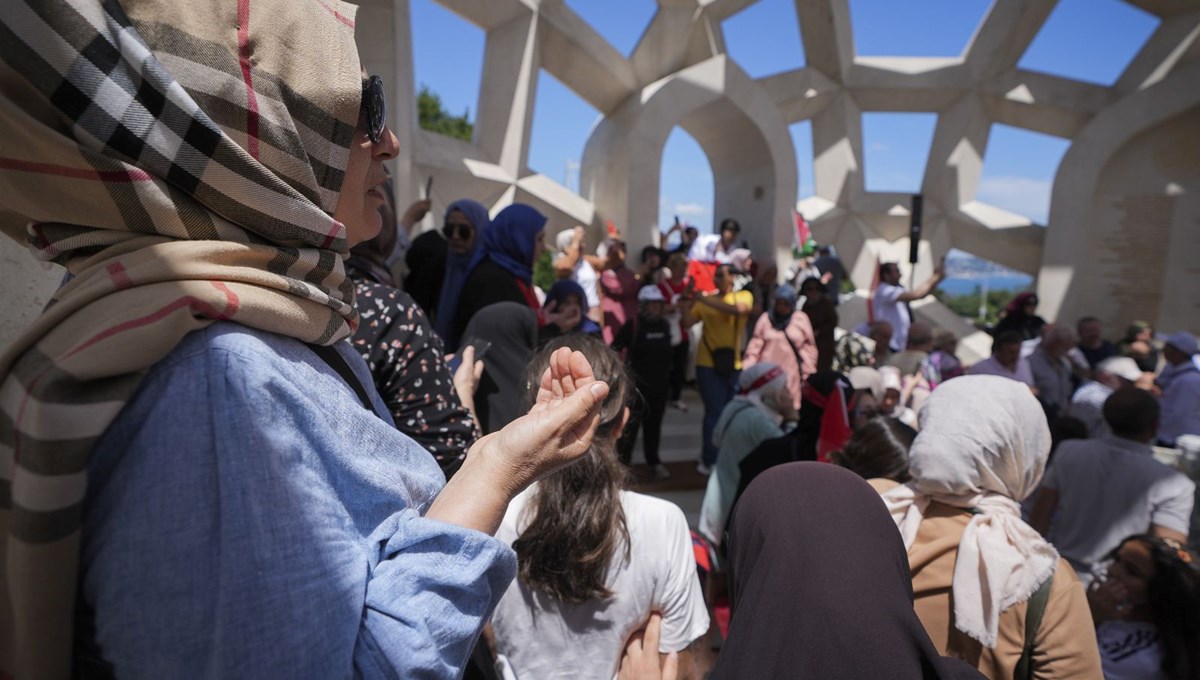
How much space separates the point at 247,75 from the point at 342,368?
411mm

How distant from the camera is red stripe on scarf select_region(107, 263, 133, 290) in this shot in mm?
668

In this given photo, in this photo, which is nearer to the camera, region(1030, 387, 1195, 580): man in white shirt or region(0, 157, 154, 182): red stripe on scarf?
region(0, 157, 154, 182): red stripe on scarf

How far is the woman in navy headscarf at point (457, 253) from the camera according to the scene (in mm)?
3473

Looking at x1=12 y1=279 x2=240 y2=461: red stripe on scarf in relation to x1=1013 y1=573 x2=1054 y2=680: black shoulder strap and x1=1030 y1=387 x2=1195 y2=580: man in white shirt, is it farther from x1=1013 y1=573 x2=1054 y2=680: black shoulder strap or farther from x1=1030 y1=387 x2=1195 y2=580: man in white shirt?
x1=1030 y1=387 x2=1195 y2=580: man in white shirt

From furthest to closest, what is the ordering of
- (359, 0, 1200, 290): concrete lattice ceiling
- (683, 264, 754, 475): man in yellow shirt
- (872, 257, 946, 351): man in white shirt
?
(359, 0, 1200, 290): concrete lattice ceiling < (872, 257, 946, 351): man in white shirt < (683, 264, 754, 475): man in yellow shirt

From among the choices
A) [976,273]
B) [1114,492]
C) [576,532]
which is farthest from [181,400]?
[976,273]

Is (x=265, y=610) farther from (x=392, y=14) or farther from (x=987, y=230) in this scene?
(x=987, y=230)

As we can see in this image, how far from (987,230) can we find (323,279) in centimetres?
1521

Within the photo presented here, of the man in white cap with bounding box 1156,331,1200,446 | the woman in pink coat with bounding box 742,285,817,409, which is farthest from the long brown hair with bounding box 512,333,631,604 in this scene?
the man in white cap with bounding box 1156,331,1200,446

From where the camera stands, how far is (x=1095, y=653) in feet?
4.81

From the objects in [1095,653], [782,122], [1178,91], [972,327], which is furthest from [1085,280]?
[1095,653]

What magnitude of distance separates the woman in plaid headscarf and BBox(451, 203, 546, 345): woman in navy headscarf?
8.13ft

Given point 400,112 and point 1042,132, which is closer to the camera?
point 400,112

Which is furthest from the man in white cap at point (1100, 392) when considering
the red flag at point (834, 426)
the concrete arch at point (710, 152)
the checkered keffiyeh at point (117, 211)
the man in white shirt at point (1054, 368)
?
the concrete arch at point (710, 152)
